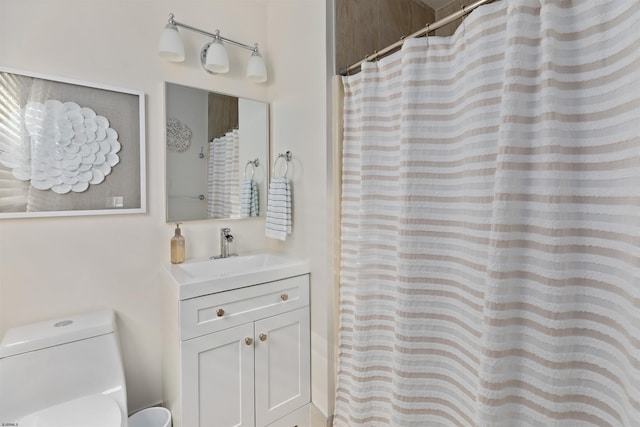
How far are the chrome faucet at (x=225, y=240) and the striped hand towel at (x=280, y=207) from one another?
26cm

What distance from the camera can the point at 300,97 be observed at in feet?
5.55

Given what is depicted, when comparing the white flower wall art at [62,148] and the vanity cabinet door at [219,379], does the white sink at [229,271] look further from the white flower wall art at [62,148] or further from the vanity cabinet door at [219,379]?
the white flower wall art at [62,148]

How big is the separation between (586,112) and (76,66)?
1.99m

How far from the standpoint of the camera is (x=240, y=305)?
1407 millimetres

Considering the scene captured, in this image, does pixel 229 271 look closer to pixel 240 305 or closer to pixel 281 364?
pixel 240 305

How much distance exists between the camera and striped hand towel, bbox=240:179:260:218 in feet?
6.27

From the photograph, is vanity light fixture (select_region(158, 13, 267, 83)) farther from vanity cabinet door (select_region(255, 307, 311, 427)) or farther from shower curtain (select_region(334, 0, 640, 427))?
vanity cabinet door (select_region(255, 307, 311, 427))

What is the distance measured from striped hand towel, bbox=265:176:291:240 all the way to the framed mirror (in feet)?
0.68

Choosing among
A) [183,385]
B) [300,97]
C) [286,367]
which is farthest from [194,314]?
[300,97]

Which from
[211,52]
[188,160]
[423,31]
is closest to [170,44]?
[211,52]

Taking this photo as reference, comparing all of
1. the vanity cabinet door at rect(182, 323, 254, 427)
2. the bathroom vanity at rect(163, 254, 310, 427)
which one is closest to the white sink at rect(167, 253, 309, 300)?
the bathroom vanity at rect(163, 254, 310, 427)

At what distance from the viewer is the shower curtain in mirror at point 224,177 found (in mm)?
1792

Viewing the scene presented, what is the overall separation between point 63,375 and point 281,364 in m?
0.92

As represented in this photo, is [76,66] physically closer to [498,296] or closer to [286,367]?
[286,367]
